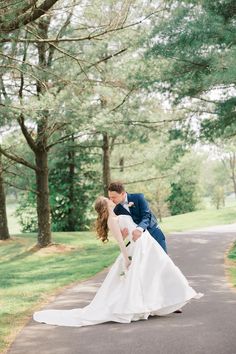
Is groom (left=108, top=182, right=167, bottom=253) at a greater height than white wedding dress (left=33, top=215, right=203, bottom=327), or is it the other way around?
groom (left=108, top=182, right=167, bottom=253)

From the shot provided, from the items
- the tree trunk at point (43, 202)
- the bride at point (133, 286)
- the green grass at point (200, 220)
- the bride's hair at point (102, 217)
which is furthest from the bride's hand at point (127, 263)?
the green grass at point (200, 220)

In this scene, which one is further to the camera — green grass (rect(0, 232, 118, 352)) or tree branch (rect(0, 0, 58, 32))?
green grass (rect(0, 232, 118, 352))

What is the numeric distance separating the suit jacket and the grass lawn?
2073mm

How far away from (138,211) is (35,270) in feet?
26.9

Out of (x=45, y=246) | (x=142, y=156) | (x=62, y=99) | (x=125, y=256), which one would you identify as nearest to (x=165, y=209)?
(x=142, y=156)

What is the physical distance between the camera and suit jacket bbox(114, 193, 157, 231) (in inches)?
273

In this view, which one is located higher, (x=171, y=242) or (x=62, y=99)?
(x=62, y=99)

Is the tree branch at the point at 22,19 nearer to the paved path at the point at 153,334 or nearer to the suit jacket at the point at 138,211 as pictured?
the suit jacket at the point at 138,211

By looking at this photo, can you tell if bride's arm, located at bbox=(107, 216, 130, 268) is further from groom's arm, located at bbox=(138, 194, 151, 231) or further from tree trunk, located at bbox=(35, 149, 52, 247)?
tree trunk, located at bbox=(35, 149, 52, 247)

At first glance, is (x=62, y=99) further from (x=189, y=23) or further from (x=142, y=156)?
(x=142, y=156)

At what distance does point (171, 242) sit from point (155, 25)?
24.2ft

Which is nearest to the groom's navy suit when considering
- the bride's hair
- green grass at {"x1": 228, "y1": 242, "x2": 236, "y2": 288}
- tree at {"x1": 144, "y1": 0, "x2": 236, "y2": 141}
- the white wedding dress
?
the white wedding dress

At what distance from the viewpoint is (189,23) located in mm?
13156

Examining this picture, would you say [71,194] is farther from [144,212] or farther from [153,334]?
[153,334]
